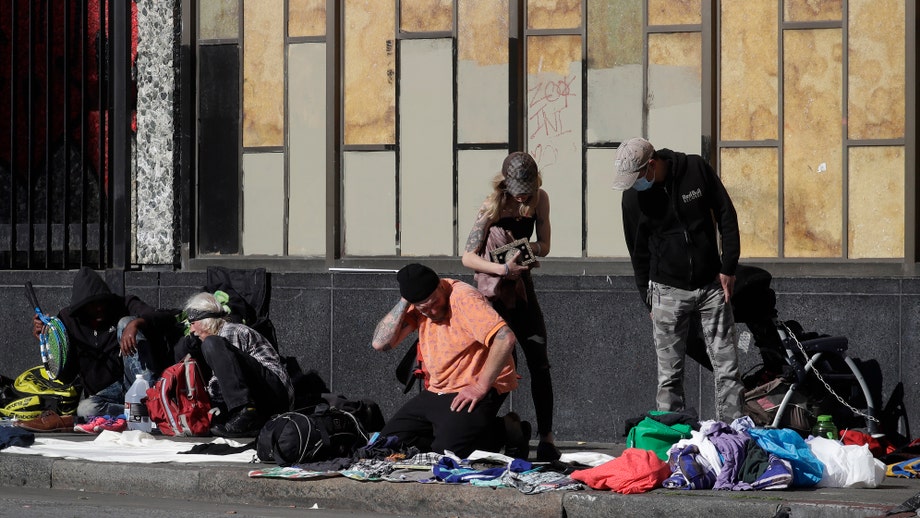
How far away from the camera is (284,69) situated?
418 inches

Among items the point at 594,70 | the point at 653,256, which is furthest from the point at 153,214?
the point at 653,256

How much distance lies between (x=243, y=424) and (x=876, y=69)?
186 inches

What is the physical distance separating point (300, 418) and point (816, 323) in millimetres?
3347

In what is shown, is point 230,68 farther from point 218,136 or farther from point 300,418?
point 300,418

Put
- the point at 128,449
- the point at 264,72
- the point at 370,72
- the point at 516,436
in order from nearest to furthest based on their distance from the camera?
the point at 516,436 → the point at 128,449 → the point at 370,72 → the point at 264,72

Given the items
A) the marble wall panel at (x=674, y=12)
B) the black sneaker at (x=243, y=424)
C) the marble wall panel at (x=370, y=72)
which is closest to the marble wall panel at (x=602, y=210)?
the marble wall panel at (x=674, y=12)

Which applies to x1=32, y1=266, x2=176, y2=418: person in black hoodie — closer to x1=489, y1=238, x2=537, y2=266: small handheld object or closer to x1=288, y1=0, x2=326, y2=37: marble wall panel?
x1=288, y1=0, x2=326, y2=37: marble wall panel

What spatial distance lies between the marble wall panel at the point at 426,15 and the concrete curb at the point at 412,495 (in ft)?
12.2

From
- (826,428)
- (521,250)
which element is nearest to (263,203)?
(521,250)

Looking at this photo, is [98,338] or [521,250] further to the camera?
[98,338]

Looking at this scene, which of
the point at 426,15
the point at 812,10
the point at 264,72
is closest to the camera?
the point at 812,10

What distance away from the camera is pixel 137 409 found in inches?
386

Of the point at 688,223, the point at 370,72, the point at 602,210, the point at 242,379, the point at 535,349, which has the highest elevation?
the point at 370,72

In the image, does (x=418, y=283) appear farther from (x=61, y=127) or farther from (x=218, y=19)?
(x=61, y=127)
